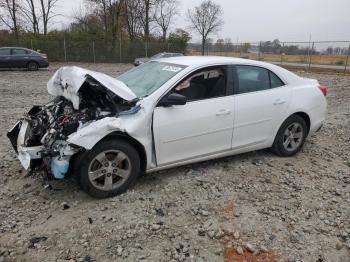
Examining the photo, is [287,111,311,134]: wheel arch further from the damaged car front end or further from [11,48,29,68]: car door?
[11,48,29,68]: car door

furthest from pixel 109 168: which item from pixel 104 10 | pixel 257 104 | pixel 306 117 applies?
pixel 104 10

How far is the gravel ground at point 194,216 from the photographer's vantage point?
3.06 m

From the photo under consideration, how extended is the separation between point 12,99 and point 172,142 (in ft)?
23.6

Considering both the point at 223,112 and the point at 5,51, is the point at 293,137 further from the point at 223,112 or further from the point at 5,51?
the point at 5,51

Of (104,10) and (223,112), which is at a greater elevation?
(104,10)

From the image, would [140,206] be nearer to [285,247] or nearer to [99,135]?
[99,135]

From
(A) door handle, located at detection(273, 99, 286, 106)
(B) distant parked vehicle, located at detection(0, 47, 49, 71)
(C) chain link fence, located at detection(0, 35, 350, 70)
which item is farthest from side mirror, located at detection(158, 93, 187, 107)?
(C) chain link fence, located at detection(0, 35, 350, 70)

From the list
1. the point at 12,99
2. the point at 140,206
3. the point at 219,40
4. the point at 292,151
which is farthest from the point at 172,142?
the point at 219,40

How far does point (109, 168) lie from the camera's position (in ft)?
12.3

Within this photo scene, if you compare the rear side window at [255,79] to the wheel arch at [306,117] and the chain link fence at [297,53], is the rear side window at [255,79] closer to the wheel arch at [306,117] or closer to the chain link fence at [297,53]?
the wheel arch at [306,117]

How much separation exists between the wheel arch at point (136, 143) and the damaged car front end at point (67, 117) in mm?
194

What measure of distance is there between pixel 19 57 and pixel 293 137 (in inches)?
662

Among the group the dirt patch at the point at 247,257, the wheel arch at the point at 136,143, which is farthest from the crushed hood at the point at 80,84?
the dirt patch at the point at 247,257

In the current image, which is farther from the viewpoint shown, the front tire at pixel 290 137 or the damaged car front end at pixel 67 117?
the front tire at pixel 290 137
